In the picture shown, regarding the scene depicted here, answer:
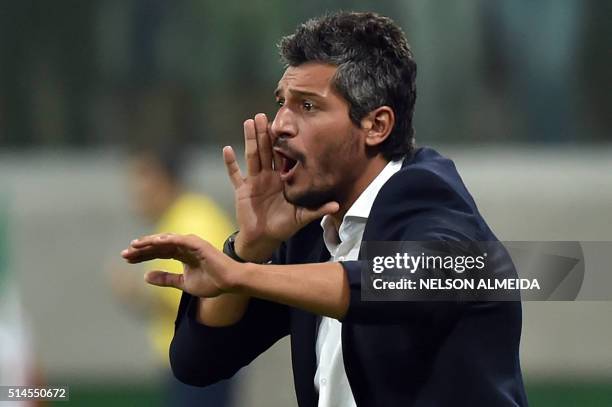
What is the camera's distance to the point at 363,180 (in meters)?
3.32

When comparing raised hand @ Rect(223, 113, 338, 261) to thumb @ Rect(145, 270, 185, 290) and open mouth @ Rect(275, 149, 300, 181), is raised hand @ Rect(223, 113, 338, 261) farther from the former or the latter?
thumb @ Rect(145, 270, 185, 290)

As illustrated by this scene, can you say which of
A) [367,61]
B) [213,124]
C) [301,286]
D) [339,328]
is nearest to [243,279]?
[301,286]

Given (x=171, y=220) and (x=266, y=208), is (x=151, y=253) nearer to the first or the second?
(x=266, y=208)

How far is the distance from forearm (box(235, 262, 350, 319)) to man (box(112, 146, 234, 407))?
11.1 ft

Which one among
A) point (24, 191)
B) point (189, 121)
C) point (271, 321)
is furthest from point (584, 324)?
point (271, 321)

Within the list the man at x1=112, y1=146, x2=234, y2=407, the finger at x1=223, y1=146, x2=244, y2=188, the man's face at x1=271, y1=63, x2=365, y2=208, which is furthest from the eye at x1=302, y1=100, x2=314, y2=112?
the man at x1=112, y1=146, x2=234, y2=407

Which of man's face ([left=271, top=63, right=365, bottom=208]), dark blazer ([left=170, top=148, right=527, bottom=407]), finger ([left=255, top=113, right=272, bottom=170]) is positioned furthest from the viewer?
finger ([left=255, top=113, right=272, bottom=170])

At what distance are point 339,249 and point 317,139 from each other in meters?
0.25

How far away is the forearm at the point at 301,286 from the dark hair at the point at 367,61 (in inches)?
20.1

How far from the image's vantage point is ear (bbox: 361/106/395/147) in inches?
129

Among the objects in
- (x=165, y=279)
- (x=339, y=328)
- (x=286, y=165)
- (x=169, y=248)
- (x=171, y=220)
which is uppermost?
(x=286, y=165)

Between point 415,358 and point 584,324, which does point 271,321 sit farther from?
point 584,324

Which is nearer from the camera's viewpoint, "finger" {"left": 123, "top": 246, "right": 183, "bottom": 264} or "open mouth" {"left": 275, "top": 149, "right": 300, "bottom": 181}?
"finger" {"left": 123, "top": 246, "right": 183, "bottom": 264}

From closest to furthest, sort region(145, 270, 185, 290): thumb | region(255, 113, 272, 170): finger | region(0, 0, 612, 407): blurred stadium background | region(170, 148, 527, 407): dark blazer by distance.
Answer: region(170, 148, 527, 407): dark blazer → region(145, 270, 185, 290): thumb → region(255, 113, 272, 170): finger → region(0, 0, 612, 407): blurred stadium background
